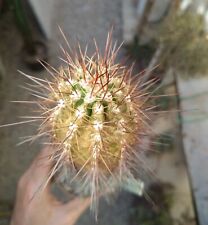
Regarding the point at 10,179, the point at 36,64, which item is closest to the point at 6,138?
the point at 10,179

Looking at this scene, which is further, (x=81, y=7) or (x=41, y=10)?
(x=81, y=7)

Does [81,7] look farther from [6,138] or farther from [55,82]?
[55,82]

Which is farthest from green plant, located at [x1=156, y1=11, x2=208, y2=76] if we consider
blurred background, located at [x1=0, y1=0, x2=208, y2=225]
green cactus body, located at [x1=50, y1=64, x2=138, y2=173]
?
green cactus body, located at [x1=50, y1=64, x2=138, y2=173]

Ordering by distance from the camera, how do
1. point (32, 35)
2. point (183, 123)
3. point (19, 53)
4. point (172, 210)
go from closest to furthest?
point (172, 210) < point (183, 123) < point (32, 35) < point (19, 53)

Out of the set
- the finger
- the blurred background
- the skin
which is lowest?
the skin

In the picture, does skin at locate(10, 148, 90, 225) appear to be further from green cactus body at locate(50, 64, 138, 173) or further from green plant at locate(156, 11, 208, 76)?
green plant at locate(156, 11, 208, 76)

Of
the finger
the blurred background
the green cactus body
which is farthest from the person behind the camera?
the blurred background

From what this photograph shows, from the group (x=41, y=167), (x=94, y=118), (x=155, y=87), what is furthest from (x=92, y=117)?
(x=155, y=87)

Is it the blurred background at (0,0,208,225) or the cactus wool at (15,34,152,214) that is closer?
the cactus wool at (15,34,152,214)

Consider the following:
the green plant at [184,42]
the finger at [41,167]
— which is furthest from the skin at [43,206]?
the green plant at [184,42]

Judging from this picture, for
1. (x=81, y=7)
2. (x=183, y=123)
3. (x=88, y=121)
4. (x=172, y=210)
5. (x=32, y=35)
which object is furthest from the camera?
(x=81, y=7)
